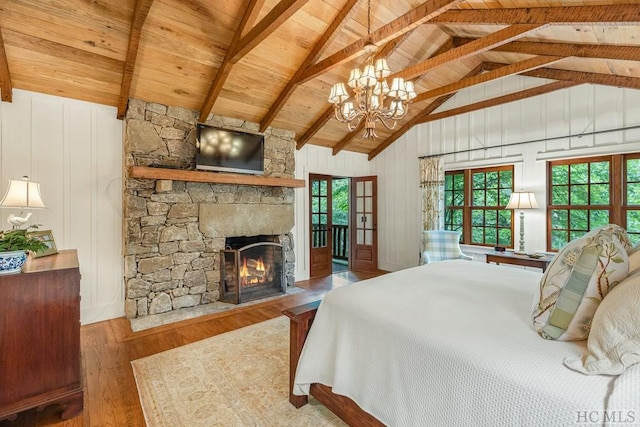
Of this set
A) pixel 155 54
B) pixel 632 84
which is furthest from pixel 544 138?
pixel 155 54

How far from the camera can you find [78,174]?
345 centimetres

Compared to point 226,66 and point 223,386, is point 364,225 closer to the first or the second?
point 226,66

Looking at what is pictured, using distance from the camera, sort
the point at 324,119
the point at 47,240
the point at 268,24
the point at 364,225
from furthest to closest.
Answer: the point at 364,225
the point at 324,119
the point at 268,24
the point at 47,240

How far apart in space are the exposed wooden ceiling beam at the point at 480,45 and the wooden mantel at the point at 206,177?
86.6 inches

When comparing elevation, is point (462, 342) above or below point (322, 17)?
below

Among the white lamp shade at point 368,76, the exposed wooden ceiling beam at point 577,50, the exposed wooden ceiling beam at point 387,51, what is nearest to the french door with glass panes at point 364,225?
the exposed wooden ceiling beam at point 387,51

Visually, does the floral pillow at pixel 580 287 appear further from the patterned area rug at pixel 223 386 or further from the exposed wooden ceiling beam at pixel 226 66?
the exposed wooden ceiling beam at pixel 226 66

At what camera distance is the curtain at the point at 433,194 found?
5.39m

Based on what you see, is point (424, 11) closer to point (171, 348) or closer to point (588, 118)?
point (588, 118)

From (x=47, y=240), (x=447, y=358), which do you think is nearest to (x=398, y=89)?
(x=447, y=358)

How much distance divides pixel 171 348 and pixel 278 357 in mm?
1058

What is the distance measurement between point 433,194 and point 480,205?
2.56ft

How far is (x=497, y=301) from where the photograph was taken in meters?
1.72

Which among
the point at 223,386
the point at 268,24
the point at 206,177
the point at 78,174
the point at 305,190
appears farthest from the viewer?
the point at 305,190
